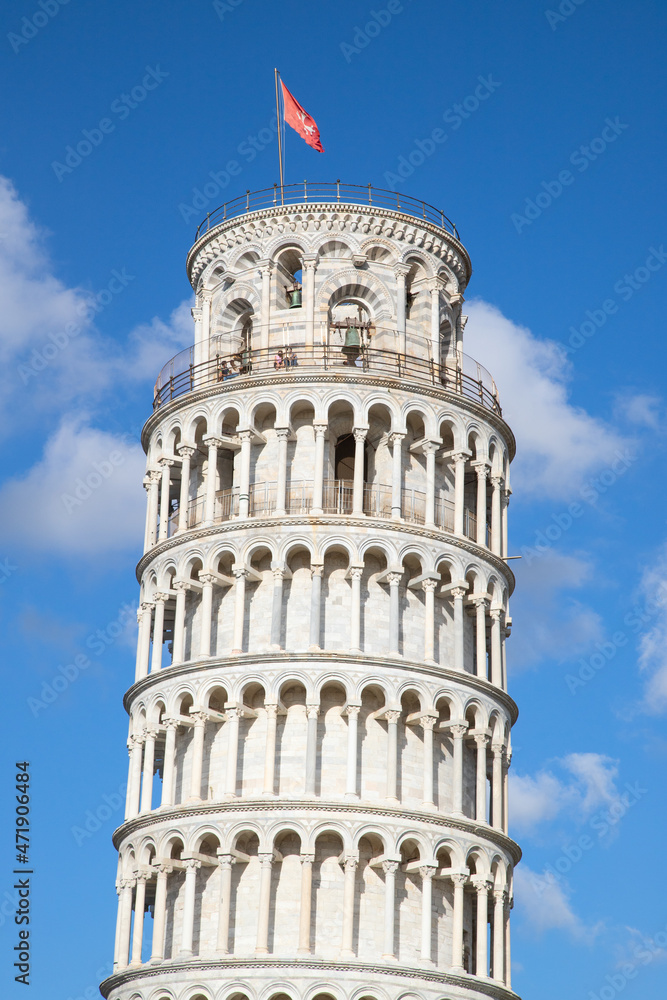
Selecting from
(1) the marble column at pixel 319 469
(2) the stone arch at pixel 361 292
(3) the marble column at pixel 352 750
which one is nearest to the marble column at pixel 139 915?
(3) the marble column at pixel 352 750

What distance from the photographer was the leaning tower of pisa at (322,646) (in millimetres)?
61656

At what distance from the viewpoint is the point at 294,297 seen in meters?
74.4

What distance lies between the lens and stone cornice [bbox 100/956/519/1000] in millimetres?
59562

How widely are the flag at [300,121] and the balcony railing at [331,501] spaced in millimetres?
16970

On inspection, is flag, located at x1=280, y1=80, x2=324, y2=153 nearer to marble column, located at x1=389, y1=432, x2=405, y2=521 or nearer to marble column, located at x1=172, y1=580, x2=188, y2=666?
marble column, located at x1=389, y1=432, x2=405, y2=521

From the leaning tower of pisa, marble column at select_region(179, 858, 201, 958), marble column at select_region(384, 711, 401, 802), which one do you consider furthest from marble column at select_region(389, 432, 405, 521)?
marble column at select_region(179, 858, 201, 958)

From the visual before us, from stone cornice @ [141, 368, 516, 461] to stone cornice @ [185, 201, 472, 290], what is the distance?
8683 millimetres

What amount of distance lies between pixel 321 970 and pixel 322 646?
41.3 feet

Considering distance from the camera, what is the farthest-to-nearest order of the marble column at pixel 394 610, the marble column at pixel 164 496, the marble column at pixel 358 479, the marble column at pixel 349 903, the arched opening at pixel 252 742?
the marble column at pixel 164 496 → the marble column at pixel 358 479 → the marble column at pixel 394 610 → the arched opening at pixel 252 742 → the marble column at pixel 349 903

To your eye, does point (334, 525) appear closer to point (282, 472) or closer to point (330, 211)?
point (282, 472)

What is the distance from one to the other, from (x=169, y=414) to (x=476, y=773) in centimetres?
2058

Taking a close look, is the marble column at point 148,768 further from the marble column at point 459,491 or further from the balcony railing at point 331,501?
the marble column at point 459,491

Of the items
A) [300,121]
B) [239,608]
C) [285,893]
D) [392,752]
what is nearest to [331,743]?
[392,752]

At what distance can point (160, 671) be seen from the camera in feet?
220
